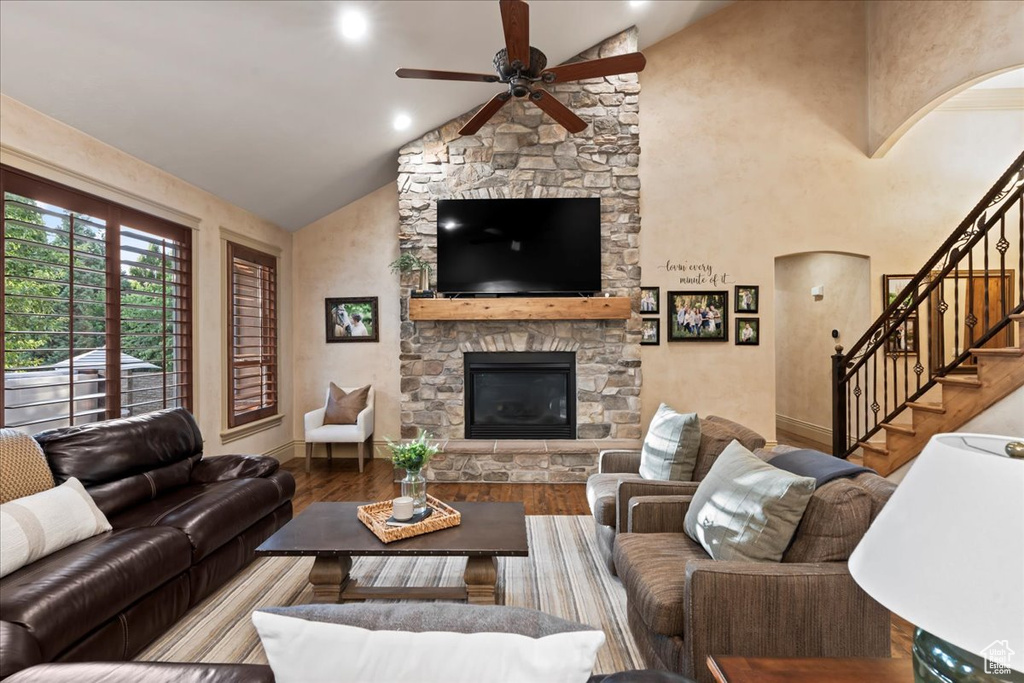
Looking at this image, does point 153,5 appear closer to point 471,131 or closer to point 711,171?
point 471,131

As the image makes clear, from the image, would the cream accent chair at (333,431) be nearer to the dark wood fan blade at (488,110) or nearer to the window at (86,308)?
the window at (86,308)

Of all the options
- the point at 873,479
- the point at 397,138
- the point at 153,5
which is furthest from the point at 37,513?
the point at 397,138

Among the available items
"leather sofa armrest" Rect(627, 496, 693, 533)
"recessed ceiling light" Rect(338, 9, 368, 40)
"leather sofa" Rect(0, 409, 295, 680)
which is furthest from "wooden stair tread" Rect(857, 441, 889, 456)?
"recessed ceiling light" Rect(338, 9, 368, 40)

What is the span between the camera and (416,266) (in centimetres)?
505

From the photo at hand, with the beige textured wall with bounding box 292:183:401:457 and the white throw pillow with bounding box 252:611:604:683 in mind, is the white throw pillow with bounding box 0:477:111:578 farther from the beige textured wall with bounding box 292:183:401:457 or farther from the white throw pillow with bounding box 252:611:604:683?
the beige textured wall with bounding box 292:183:401:457

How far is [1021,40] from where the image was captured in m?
3.87

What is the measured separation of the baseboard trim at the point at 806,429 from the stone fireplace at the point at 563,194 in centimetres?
279

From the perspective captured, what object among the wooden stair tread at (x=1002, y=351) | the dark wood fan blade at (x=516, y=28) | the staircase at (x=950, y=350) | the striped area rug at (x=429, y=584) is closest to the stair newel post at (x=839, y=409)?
the staircase at (x=950, y=350)

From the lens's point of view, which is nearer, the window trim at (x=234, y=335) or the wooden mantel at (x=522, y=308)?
the window trim at (x=234, y=335)

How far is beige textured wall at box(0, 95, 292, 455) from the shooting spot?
2.90 metres

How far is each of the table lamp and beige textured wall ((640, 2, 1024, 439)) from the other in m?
4.68

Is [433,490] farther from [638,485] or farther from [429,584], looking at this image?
[638,485]

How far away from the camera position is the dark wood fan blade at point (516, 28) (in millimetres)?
2514

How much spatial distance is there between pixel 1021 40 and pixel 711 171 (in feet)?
7.72
